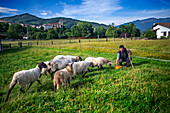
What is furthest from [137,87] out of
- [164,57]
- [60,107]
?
[164,57]

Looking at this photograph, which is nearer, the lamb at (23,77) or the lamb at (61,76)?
the lamb at (23,77)

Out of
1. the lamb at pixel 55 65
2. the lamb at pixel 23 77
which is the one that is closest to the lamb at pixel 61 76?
the lamb at pixel 23 77

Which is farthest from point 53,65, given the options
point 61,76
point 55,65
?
point 61,76

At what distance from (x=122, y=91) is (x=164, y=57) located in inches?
357

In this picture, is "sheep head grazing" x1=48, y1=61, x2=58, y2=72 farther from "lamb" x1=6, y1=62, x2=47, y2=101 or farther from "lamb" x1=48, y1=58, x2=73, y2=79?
"lamb" x1=6, y1=62, x2=47, y2=101

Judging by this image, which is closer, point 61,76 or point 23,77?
point 23,77

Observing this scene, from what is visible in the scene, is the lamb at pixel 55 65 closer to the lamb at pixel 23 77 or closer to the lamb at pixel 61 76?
the lamb at pixel 23 77

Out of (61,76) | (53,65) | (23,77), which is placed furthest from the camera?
(53,65)

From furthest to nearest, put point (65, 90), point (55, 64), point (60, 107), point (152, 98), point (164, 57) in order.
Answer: point (164, 57) → point (55, 64) → point (65, 90) → point (152, 98) → point (60, 107)

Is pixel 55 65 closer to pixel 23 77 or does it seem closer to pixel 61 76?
pixel 61 76

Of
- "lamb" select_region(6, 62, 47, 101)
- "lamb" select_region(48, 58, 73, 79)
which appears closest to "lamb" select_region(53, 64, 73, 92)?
"lamb" select_region(6, 62, 47, 101)

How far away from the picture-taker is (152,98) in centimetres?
359

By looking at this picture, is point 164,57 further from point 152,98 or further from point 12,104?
point 12,104

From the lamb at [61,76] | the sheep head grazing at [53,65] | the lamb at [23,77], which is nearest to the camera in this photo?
the lamb at [23,77]
